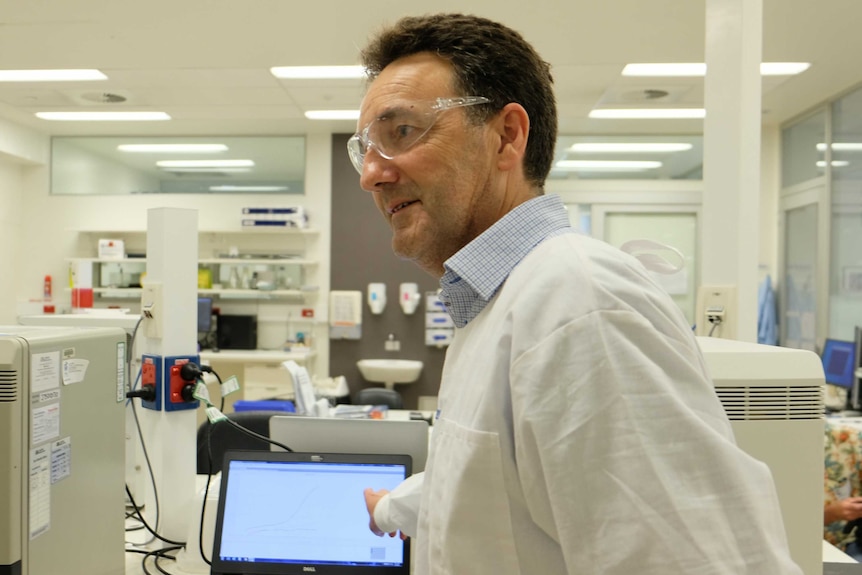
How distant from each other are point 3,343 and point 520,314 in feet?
3.38

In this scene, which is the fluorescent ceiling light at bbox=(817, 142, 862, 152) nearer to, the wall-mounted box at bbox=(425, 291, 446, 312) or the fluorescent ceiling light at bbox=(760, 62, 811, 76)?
the fluorescent ceiling light at bbox=(760, 62, 811, 76)

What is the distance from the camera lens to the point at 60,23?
3.52 m

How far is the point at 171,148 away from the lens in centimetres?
636

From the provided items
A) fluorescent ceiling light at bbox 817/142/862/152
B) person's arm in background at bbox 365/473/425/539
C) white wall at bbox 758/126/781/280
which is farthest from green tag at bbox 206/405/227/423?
white wall at bbox 758/126/781/280

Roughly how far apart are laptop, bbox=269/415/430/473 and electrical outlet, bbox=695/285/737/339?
3.25 feet

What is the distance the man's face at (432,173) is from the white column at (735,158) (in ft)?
4.56

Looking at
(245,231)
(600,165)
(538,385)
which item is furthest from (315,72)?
(538,385)

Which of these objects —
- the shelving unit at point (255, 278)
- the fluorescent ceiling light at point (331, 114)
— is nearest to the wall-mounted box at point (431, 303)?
the shelving unit at point (255, 278)

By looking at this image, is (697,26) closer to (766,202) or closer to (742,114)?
(742,114)

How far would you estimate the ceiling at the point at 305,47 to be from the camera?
3373mm

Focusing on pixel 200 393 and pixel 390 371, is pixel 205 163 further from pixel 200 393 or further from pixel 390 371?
pixel 200 393

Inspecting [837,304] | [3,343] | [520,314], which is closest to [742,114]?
[520,314]

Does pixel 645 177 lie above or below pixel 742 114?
above

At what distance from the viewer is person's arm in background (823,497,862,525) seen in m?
2.44
